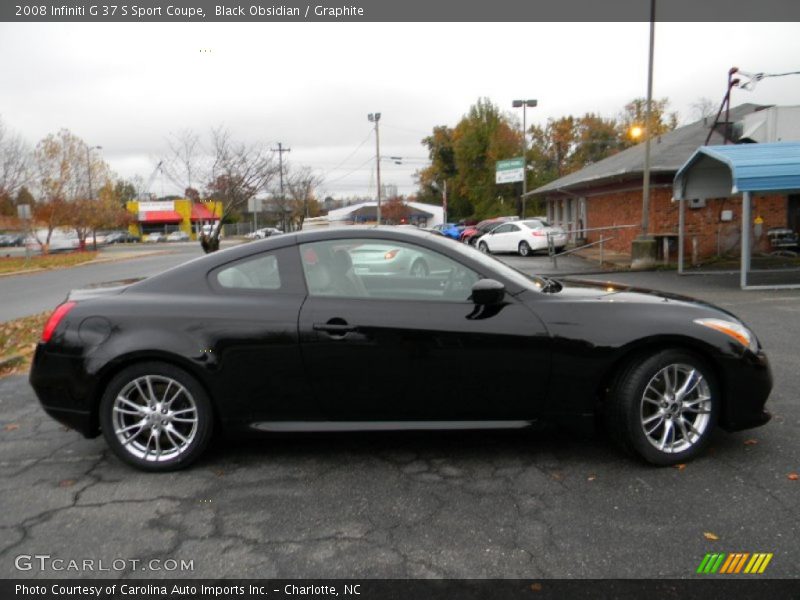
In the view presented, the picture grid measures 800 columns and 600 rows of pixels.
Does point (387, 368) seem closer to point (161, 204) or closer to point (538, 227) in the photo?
point (538, 227)

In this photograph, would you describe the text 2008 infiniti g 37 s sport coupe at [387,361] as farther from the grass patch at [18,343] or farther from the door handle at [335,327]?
the grass patch at [18,343]

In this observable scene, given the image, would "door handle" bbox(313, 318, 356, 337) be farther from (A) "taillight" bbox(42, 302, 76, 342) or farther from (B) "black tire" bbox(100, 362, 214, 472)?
(A) "taillight" bbox(42, 302, 76, 342)

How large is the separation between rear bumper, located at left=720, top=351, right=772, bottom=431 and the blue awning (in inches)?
375

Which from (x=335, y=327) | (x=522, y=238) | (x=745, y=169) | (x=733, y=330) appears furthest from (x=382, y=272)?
(x=522, y=238)

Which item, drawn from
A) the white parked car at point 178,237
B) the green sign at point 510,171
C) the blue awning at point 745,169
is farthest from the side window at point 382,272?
the white parked car at point 178,237

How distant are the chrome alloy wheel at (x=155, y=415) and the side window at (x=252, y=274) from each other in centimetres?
70

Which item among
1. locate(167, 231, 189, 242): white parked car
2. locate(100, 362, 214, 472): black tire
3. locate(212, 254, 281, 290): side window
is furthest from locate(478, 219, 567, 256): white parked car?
locate(167, 231, 189, 242): white parked car

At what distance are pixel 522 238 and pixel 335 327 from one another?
21778mm

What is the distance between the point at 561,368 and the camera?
3.62m

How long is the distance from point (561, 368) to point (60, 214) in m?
41.4

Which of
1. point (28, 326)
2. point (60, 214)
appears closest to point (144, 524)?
point (28, 326)

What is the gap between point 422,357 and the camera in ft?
12.0
